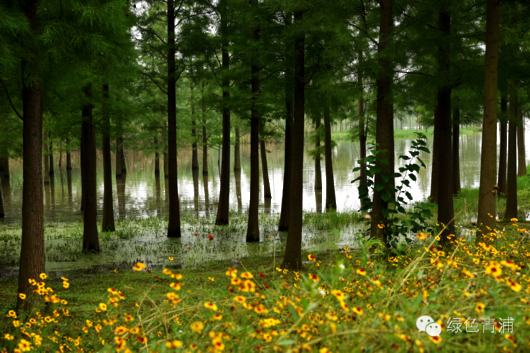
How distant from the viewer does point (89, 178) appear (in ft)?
37.6

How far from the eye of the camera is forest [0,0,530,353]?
265cm

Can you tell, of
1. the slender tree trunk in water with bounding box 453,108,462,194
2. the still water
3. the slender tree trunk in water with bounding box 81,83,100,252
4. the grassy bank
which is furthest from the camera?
the slender tree trunk in water with bounding box 453,108,462,194

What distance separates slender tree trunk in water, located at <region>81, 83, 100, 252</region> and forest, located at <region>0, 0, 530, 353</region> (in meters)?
0.05

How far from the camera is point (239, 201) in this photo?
2128 centimetres

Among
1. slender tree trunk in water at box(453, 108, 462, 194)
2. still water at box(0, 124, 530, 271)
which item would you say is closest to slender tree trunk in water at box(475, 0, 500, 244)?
still water at box(0, 124, 530, 271)

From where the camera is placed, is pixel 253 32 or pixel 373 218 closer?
pixel 373 218

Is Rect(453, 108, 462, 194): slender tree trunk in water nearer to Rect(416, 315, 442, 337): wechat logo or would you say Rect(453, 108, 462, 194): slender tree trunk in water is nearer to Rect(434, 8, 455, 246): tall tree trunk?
Rect(434, 8, 455, 246): tall tree trunk

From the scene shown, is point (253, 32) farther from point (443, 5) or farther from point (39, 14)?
point (39, 14)

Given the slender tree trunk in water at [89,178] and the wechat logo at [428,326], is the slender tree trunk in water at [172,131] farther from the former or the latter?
the wechat logo at [428,326]

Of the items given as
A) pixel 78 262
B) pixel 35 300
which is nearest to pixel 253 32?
pixel 78 262

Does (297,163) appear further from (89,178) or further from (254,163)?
(89,178)

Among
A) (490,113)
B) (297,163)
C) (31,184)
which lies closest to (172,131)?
(297,163)

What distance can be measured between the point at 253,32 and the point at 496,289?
1156cm

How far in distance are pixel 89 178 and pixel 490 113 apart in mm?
10017
